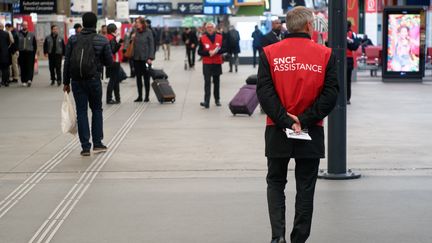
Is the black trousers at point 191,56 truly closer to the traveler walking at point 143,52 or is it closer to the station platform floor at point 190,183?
the traveler walking at point 143,52

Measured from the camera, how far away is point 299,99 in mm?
6258

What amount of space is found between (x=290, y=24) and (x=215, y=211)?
2.48 meters

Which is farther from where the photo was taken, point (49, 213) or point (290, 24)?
point (49, 213)

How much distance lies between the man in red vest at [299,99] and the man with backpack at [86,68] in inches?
227

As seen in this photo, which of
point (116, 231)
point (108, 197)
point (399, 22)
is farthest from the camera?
point (399, 22)

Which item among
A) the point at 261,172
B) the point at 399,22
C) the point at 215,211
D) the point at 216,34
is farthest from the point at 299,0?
the point at 215,211

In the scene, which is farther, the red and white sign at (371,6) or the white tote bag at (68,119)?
the red and white sign at (371,6)

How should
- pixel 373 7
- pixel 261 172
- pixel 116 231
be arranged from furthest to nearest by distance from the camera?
pixel 373 7
pixel 261 172
pixel 116 231

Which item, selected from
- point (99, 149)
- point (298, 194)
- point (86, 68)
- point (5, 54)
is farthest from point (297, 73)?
point (5, 54)

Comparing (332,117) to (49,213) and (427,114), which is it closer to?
(49,213)

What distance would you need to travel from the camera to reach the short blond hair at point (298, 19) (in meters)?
6.35

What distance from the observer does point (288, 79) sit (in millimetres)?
6250

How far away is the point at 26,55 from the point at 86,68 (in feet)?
54.4

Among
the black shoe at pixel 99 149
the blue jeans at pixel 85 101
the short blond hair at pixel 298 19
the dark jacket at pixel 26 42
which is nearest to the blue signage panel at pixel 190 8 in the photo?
the dark jacket at pixel 26 42
